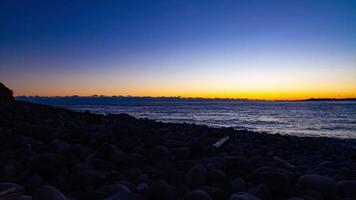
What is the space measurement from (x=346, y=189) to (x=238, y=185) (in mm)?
1034

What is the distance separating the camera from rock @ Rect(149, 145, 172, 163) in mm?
4847

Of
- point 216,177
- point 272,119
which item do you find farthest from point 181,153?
point 272,119

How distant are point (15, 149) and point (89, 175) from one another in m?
1.58

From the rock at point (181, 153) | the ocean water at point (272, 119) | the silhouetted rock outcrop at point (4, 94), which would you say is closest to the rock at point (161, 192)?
the rock at point (181, 153)

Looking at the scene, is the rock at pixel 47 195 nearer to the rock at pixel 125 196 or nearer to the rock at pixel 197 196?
the rock at pixel 125 196

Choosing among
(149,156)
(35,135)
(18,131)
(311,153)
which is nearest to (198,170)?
(149,156)

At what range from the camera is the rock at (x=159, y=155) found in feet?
15.9

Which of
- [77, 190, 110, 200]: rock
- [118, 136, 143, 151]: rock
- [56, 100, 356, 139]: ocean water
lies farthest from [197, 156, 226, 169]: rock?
[56, 100, 356, 139]: ocean water

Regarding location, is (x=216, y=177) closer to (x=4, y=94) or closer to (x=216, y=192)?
(x=216, y=192)

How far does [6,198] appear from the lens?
107 inches

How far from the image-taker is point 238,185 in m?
3.47

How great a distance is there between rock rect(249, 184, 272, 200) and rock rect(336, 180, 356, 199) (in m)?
0.75

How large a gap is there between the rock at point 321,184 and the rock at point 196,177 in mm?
1000

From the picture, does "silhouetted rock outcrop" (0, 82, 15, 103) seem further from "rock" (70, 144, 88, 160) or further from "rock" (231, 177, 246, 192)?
"rock" (231, 177, 246, 192)
